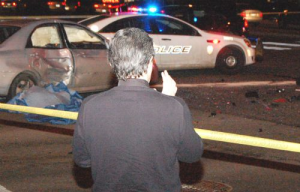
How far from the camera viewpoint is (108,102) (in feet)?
9.84

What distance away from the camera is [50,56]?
10.4 m

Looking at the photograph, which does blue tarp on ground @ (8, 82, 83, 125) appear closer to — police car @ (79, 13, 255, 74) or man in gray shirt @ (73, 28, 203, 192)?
police car @ (79, 13, 255, 74)

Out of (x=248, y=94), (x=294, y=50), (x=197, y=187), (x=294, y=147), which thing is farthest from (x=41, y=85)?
(x=294, y=50)

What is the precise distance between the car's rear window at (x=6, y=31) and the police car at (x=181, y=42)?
3073 mm

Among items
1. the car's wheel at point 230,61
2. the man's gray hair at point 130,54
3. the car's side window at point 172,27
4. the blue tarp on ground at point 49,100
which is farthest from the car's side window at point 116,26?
the man's gray hair at point 130,54

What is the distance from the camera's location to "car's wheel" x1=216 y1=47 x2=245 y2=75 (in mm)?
14758

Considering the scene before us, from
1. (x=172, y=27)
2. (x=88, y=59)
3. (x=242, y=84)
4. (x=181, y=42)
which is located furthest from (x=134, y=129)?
(x=172, y=27)

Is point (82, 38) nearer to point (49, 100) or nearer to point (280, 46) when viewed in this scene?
point (49, 100)

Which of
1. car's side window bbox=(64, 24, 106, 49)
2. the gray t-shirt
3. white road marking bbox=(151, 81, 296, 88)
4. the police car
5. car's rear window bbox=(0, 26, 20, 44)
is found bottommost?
white road marking bbox=(151, 81, 296, 88)

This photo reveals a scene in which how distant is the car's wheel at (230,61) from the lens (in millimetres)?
14758

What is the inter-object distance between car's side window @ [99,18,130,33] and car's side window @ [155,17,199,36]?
774mm

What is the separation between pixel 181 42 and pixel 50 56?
4525 millimetres

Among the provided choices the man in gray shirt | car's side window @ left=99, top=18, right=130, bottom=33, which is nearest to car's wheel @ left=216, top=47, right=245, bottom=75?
car's side window @ left=99, top=18, right=130, bottom=33

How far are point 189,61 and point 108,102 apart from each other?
1143 cm
